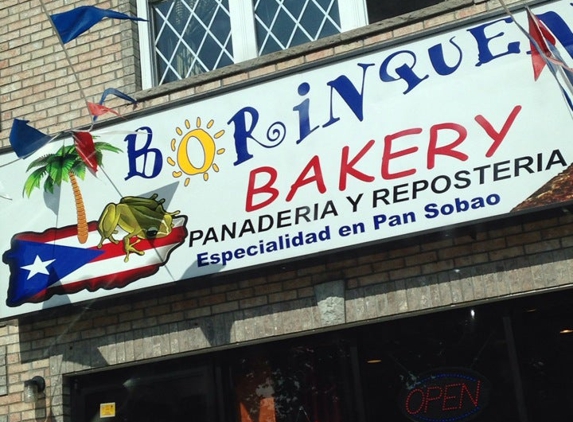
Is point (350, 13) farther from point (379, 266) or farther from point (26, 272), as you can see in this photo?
point (26, 272)

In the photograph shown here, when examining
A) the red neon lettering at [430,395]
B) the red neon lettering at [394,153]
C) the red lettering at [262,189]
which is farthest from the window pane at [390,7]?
the red neon lettering at [430,395]

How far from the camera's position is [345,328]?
284 inches

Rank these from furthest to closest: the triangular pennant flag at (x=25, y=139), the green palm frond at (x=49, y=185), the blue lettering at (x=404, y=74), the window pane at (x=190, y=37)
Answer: the window pane at (x=190, y=37) < the green palm frond at (x=49, y=185) < the triangular pennant flag at (x=25, y=139) < the blue lettering at (x=404, y=74)

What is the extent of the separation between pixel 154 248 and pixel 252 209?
85 cm

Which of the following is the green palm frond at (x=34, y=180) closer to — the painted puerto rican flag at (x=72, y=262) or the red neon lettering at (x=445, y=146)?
the painted puerto rican flag at (x=72, y=262)

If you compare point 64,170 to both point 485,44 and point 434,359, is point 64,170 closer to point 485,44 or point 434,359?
point 434,359

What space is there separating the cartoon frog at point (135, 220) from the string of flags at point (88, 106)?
1.35 ft

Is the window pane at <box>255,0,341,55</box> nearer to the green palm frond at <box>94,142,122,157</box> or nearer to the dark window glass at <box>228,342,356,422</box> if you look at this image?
the green palm frond at <box>94,142,122,157</box>

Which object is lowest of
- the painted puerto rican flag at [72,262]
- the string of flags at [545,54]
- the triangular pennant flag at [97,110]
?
the painted puerto rican flag at [72,262]

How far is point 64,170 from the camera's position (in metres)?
8.01

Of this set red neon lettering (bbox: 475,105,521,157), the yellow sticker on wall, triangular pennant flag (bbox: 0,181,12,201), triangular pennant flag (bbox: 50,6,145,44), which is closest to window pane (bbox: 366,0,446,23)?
red neon lettering (bbox: 475,105,521,157)

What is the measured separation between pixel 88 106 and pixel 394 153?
2.46m

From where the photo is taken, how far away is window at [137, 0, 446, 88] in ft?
25.0

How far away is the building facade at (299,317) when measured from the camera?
6.69 metres
